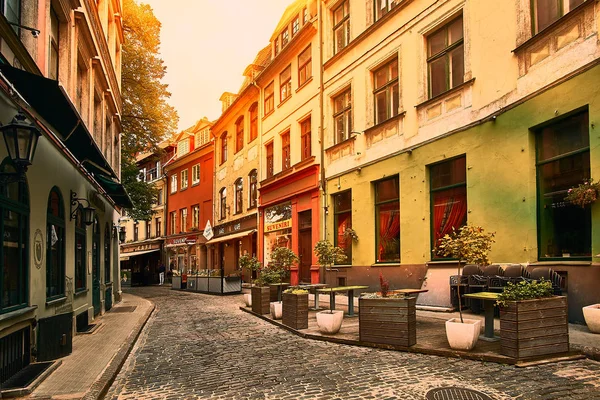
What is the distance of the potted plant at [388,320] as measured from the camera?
7.55 m

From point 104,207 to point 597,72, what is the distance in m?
14.0

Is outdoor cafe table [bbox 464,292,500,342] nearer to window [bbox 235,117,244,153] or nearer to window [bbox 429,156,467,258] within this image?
window [bbox 429,156,467,258]

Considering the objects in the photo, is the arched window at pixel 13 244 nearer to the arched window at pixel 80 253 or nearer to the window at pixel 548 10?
the arched window at pixel 80 253

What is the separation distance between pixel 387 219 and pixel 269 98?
42.1 ft

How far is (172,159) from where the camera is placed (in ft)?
132

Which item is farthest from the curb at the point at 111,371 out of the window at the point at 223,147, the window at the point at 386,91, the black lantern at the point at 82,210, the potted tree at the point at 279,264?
the window at the point at 223,147

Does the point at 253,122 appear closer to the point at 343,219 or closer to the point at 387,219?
the point at 343,219

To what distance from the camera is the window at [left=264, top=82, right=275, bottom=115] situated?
81.7ft

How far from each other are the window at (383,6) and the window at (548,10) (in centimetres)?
558

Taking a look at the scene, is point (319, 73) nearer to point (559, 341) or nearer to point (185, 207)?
point (559, 341)

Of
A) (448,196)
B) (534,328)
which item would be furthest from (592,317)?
(448,196)

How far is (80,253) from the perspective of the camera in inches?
481

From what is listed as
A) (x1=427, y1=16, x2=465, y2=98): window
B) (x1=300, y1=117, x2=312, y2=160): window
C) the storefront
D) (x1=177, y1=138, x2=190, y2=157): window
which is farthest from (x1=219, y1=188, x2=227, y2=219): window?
(x1=427, y1=16, x2=465, y2=98): window

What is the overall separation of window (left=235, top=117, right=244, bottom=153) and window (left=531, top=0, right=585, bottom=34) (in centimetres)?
2125
